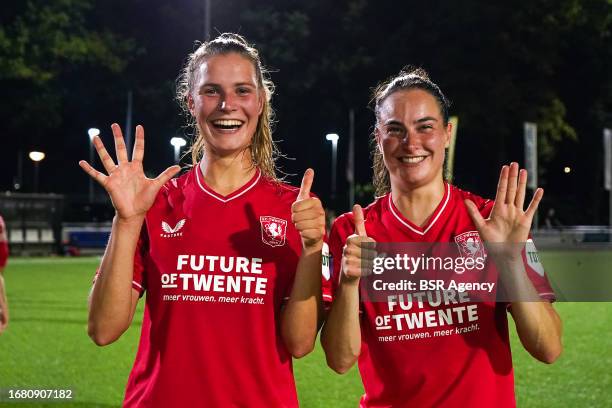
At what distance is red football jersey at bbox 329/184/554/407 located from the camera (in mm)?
3188

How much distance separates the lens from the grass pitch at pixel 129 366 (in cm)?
743

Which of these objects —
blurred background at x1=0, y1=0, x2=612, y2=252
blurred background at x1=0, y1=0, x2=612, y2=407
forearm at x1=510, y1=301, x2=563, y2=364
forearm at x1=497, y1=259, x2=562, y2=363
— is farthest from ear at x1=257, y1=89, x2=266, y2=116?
blurred background at x1=0, y1=0, x2=612, y2=252

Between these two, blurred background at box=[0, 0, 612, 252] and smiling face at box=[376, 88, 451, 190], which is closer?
smiling face at box=[376, 88, 451, 190]

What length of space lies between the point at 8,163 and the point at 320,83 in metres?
16.8

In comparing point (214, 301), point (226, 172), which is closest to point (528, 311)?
point (214, 301)

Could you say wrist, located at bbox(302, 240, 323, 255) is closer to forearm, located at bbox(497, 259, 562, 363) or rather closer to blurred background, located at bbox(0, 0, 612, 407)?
forearm, located at bbox(497, 259, 562, 363)

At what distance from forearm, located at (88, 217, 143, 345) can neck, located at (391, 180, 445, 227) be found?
110 cm

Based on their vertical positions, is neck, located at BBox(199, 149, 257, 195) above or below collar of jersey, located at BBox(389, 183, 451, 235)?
above

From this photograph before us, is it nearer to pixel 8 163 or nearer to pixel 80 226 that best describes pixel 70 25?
pixel 8 163

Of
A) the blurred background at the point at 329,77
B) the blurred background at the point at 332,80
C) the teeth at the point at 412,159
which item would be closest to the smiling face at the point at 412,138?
the teeth at the point at 412,159

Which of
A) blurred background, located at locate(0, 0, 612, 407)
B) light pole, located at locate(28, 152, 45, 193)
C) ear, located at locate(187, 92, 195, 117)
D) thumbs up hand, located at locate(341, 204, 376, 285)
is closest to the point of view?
thumbs up hand, located at locate(341, 204, 376, 285)

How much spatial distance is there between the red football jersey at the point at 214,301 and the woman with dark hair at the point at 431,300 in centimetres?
24

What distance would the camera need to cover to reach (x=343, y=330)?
3146mm

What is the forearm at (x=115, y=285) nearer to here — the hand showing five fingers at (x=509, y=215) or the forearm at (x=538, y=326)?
the hand showing five fingers at (x=509, y=215)
